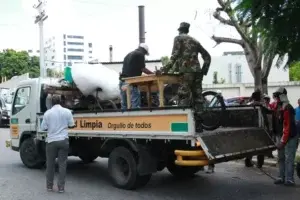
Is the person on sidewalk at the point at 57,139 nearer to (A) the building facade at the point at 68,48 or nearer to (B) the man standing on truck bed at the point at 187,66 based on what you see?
(B) the man standing on truck bed at the point at 187,66

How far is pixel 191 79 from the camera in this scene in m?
7.45

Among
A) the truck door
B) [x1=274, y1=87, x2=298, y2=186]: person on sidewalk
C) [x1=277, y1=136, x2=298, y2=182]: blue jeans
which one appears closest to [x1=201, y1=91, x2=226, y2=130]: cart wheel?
[x1=274, y1=87, x2=298, y2=186]: person on sidewalk

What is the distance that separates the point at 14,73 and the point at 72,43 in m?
9.93

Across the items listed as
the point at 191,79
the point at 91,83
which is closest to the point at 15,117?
the point at 91,83

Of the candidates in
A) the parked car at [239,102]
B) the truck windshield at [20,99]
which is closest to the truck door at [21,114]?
the truck windshield at [20,99]

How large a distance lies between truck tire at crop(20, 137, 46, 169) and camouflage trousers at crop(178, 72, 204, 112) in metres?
4.23

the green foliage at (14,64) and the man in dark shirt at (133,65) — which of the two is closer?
the man in dark shirt at (133,65)

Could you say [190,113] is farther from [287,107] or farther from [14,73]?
[14,73]

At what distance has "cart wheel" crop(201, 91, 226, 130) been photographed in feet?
25.2

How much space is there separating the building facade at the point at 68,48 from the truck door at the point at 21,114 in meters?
43.7

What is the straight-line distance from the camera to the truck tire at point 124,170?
772 centimetres

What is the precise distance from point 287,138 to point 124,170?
9.74ft

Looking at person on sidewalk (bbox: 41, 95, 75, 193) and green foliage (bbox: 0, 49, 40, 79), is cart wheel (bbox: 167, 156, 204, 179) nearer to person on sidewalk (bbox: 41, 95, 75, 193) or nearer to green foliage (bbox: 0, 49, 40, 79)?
person on sidewalk (bbox: 41, 95, 75, 193)

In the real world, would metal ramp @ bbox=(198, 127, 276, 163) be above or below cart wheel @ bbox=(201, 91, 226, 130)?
below
